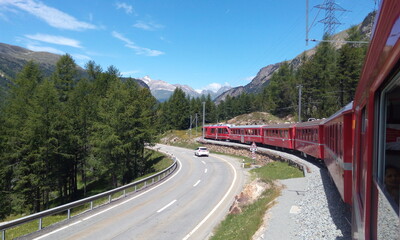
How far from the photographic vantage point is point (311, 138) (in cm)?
2030

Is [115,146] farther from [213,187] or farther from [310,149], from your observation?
[310,149]

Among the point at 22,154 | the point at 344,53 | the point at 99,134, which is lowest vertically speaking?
the point at 22,154

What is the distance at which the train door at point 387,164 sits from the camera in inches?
67.1

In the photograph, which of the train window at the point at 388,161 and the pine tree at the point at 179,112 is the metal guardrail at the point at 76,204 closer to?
the train window at the point at 388,161

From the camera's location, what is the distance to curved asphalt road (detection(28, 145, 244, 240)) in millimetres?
11384

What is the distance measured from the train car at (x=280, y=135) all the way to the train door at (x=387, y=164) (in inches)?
1030

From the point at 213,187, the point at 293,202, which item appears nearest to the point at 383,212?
the point at 293,202

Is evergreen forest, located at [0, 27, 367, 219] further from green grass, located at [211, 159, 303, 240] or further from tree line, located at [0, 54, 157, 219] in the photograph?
green grass, located at [211, 159, 303, 240]

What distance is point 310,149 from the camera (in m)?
20.9

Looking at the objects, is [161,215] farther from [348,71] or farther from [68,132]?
[348,71]

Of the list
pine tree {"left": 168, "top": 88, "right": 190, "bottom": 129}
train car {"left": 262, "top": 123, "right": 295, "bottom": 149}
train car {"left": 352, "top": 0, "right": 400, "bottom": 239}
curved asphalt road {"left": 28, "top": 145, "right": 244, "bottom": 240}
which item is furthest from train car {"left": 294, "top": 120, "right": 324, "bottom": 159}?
pine tree {"left": 168, "top": 88, "right": 190, "bottom": 129}

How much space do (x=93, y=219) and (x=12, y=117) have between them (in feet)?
69.4

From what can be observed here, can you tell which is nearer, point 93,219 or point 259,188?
point 93,219

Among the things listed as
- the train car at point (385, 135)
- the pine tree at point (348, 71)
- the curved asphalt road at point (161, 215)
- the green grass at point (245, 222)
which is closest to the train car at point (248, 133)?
the pine tree at point (348, 71)
